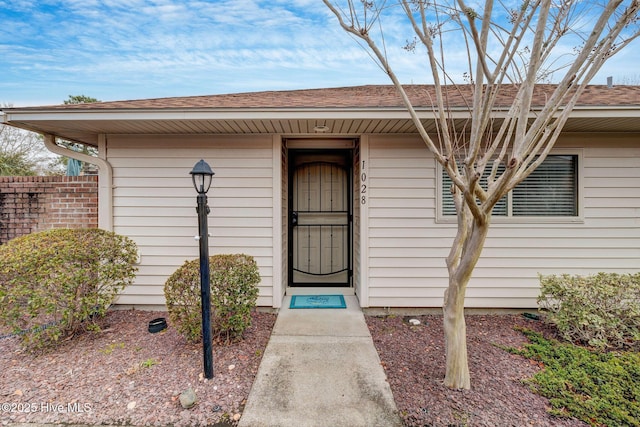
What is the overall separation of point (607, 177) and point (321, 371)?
4.00 meters

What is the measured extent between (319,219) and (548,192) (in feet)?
9.71

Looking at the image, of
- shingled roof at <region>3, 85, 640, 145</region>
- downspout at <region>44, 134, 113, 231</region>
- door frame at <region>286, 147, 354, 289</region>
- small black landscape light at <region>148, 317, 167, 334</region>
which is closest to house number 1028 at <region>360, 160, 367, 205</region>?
shingled roof at <region>3, 85, 640, 145</region>

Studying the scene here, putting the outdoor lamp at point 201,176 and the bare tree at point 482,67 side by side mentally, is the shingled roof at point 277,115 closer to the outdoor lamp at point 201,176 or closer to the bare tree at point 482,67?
the bare tree at point 482,67

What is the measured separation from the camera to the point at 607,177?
11.2 feet

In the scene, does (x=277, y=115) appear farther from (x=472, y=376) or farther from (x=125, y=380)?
(x=472, y=376)

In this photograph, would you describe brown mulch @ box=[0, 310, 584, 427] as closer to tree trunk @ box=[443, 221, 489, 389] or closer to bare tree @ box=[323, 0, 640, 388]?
tree trunk @ box=[443, 221, 489, 389]

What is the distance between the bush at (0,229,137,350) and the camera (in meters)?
2.39

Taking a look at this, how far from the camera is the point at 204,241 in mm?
2191

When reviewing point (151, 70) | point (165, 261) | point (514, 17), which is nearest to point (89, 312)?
point (165, 261)

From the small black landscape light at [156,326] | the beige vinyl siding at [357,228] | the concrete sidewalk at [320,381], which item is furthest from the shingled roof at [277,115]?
the concrete sidewalk at [320,381]

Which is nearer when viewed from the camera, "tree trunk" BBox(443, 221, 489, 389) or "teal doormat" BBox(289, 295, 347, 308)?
"tree trunk" BBox(443, 221, 489, 389)

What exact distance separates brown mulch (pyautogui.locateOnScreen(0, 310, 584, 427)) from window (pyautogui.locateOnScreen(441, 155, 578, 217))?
147cm

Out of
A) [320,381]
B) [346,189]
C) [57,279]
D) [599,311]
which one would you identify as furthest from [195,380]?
[599,311]

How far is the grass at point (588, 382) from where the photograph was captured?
1.81 metres
